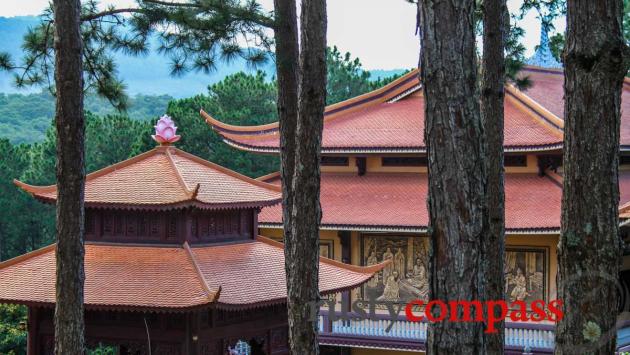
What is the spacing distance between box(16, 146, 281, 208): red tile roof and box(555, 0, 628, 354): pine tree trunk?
31.0 feet

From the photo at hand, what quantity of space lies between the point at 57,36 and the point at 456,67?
5.46 m

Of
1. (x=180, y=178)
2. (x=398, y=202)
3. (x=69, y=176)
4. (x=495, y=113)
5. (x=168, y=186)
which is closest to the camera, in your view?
(x=495, y=113)

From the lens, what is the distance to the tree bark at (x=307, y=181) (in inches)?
362

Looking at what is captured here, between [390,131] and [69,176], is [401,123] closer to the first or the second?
[390,131]

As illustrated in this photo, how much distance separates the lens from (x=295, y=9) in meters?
9.95

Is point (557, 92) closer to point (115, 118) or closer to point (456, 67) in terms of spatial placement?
point (456, 67)

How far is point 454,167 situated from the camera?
5668 mm

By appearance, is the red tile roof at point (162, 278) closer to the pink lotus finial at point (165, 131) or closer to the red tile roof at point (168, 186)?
the red tile roof at point (168, 186)

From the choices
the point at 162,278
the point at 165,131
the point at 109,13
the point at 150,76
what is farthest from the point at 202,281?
the point at 150,76

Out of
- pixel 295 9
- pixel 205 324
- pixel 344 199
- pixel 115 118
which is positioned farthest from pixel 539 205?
pixel 115 118

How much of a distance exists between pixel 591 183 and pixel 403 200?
1529 centimetres

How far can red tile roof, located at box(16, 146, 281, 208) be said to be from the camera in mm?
15182

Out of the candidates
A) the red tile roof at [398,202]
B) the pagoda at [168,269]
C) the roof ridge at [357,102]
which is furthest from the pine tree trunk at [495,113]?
the roof ridge at [357,102]

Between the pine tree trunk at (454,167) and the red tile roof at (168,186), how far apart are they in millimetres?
9069
